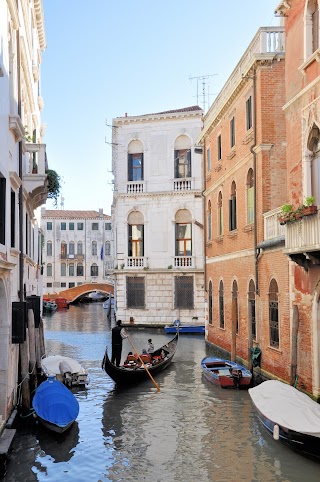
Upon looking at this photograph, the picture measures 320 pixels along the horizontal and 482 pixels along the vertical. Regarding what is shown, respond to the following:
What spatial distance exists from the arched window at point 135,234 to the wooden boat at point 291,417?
65.4 feet

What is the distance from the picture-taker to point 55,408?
1011 centimetres

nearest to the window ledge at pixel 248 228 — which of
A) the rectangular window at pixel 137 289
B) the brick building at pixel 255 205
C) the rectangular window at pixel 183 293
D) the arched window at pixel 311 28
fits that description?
the brick building at pixel 255 205

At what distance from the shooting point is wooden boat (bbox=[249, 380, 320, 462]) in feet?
27.6

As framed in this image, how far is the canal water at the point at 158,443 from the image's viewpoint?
27.1ft

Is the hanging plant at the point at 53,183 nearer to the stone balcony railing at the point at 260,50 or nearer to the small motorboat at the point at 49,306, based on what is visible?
the stone balcony railing at the point at 260,50

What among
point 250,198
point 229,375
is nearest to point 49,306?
point 250,198

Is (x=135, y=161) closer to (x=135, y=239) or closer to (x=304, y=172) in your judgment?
(x=135, y=239)

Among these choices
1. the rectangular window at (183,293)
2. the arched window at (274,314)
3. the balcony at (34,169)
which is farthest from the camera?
the rectangular window at (183,293)

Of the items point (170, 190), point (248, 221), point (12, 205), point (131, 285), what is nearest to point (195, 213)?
point (170, 190)

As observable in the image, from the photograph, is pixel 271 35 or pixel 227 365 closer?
pixel 271 35

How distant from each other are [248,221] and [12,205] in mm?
6693

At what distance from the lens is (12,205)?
10.4 metres

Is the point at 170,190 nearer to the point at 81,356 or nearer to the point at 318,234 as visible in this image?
the point at 81,356

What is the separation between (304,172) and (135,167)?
19832 millimetres
